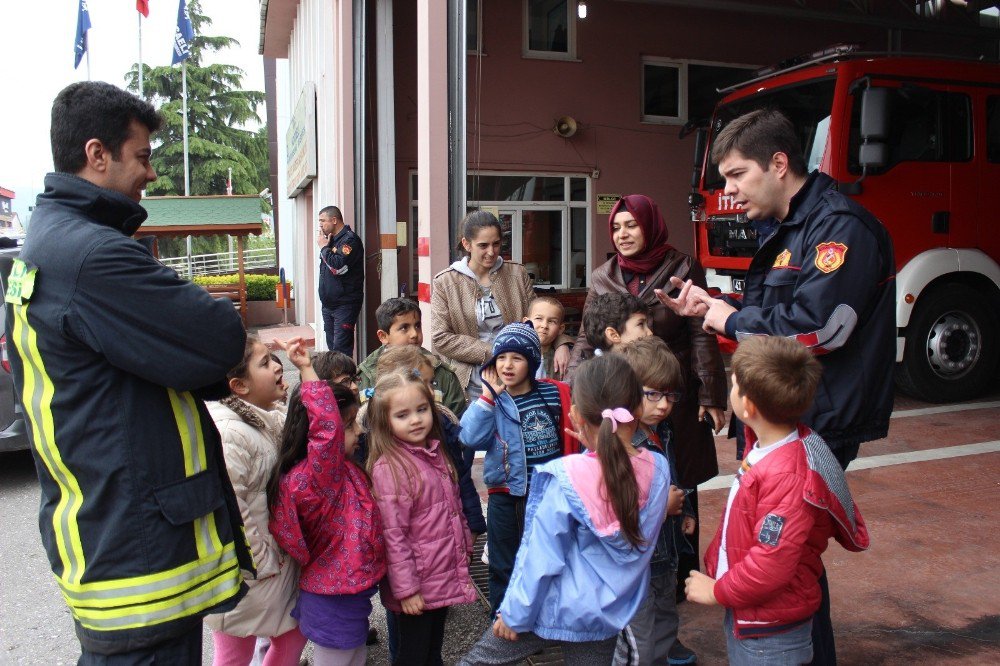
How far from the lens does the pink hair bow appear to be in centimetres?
246

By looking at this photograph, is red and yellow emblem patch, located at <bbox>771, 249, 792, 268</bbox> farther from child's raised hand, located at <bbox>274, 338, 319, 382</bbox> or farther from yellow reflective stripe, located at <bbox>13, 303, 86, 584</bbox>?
yellow reflective stripe, located at <bbox>13, 303, 86, 584</bbox>

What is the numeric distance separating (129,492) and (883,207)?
7653 mm

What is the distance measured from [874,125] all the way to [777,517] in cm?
617

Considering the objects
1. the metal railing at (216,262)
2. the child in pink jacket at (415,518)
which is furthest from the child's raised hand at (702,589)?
the metal railing at (216,262)

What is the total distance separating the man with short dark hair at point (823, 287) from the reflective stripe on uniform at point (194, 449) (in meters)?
1.75

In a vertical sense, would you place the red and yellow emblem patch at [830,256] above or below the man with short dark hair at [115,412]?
above

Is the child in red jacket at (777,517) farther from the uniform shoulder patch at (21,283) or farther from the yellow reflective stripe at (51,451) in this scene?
the uniform shoulder patch at (21,283)

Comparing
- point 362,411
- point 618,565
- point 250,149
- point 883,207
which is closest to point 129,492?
point 618,565

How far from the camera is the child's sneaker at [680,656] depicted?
3.32m

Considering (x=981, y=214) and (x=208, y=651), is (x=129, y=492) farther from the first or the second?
(x=981, y=214)

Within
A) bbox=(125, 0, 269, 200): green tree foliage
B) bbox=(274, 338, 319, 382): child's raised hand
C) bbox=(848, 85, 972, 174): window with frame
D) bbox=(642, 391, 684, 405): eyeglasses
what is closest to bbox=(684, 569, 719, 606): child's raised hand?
bbox=(642, 391, 684, 405): eyeglasses

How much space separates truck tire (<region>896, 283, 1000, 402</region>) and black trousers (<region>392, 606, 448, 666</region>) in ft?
22.0

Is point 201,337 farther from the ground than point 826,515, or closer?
farther from the ground

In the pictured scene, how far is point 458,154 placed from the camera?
6445 millimetres
